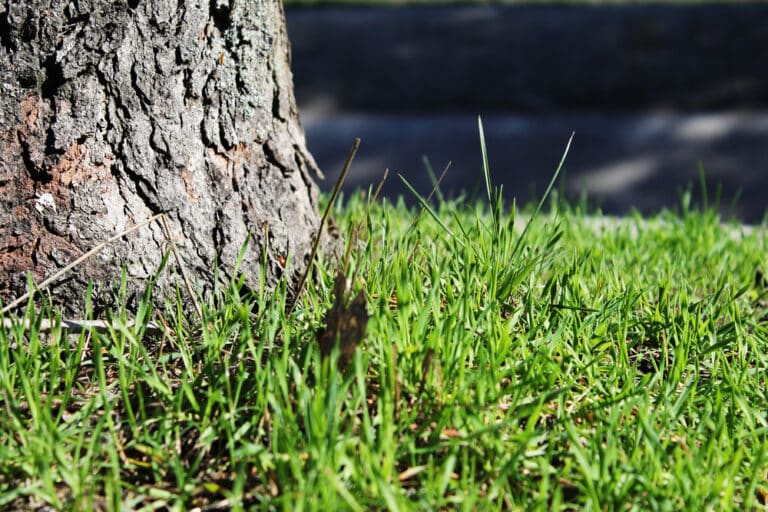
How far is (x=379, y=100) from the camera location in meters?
6.80

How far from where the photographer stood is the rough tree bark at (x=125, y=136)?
1.82m

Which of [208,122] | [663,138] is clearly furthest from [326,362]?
[663,138]

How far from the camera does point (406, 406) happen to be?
1.53 metres

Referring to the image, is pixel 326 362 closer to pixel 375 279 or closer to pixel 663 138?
pixel 375 279

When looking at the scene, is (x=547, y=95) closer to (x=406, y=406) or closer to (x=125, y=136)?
Answer: (x=125, y=136)

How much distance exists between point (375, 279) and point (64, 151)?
0.77 meters

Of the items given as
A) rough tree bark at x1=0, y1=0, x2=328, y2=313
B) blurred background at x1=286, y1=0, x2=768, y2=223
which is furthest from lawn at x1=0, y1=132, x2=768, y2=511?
blurred background at x1=286, y1=0, x2=768, y2=223

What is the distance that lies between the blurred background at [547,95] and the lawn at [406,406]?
3551 millimetres

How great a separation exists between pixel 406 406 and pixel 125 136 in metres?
0.92

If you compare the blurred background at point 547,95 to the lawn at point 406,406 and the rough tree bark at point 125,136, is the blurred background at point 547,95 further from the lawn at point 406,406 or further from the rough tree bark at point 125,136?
the lawn at point 406,406

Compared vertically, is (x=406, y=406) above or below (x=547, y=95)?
below

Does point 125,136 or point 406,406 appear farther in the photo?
point 125,136

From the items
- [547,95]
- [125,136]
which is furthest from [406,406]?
[547,95]

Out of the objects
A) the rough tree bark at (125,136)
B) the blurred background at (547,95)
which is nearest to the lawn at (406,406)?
the rough tree bark at (125,136)
